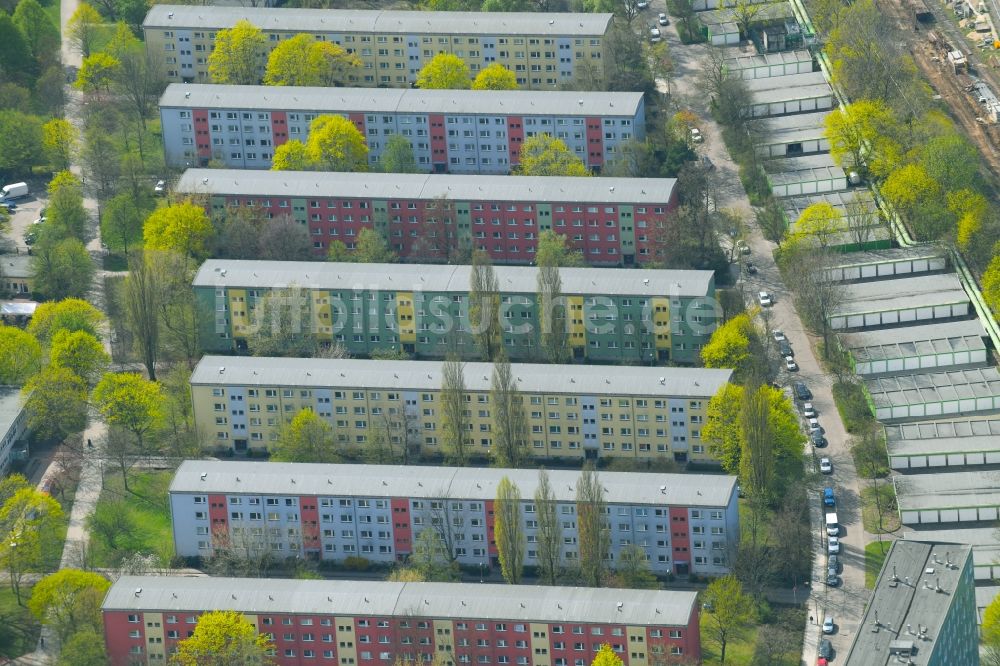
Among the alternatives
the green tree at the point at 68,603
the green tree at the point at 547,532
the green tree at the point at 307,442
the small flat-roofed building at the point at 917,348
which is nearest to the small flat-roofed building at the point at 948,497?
the small flat-roofed building at the point at 917,348

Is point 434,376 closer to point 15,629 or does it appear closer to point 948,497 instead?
point 15,629

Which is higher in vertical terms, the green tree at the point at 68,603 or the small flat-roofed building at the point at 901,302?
the small flat-roofed building at the point at 901,302

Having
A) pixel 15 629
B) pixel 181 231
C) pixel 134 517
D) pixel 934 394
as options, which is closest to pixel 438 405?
pixel 134 517

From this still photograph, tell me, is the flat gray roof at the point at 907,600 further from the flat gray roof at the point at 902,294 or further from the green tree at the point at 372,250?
the green tree at the point at 372,250

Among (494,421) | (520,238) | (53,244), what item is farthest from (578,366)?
(53,244)

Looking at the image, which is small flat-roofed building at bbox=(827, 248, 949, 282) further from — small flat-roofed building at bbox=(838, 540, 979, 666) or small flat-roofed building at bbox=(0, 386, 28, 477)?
small flat-roofed building at bbox=(0, 386, 28, 477)
